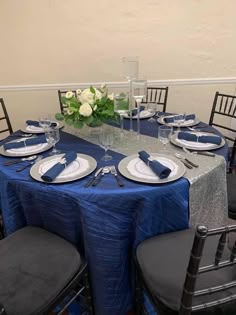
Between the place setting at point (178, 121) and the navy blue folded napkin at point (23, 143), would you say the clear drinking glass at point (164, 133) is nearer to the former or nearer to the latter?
the place setting at point (178, 121)

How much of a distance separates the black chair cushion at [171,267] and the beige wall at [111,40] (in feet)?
6.82

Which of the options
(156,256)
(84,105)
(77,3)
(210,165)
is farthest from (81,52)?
(156,256)

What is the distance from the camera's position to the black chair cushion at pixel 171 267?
37.2 inches

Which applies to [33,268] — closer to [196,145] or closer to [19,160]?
[19,160]

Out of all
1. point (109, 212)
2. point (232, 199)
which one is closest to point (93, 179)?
point (109, 212)

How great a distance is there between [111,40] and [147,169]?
191 centimetres

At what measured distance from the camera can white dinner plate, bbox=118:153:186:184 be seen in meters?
1.17

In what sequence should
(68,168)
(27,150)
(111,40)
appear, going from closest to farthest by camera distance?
(68,168) < (27,150) < (111,40)

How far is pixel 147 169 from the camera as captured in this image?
1260 millimetres

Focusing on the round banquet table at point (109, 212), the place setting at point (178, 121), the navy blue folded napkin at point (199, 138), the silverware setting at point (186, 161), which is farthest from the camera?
the place setting at point (178, 121)

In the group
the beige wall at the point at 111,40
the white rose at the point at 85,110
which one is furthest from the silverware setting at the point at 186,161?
the beige wall at the point at 111,40

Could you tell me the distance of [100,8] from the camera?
8.41 feet

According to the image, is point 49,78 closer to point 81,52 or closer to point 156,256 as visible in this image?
point 81,52

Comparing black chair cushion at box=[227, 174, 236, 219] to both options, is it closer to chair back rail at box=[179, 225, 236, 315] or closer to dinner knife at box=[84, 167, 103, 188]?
chair back rail at box=[179, 225, 236, 315]
